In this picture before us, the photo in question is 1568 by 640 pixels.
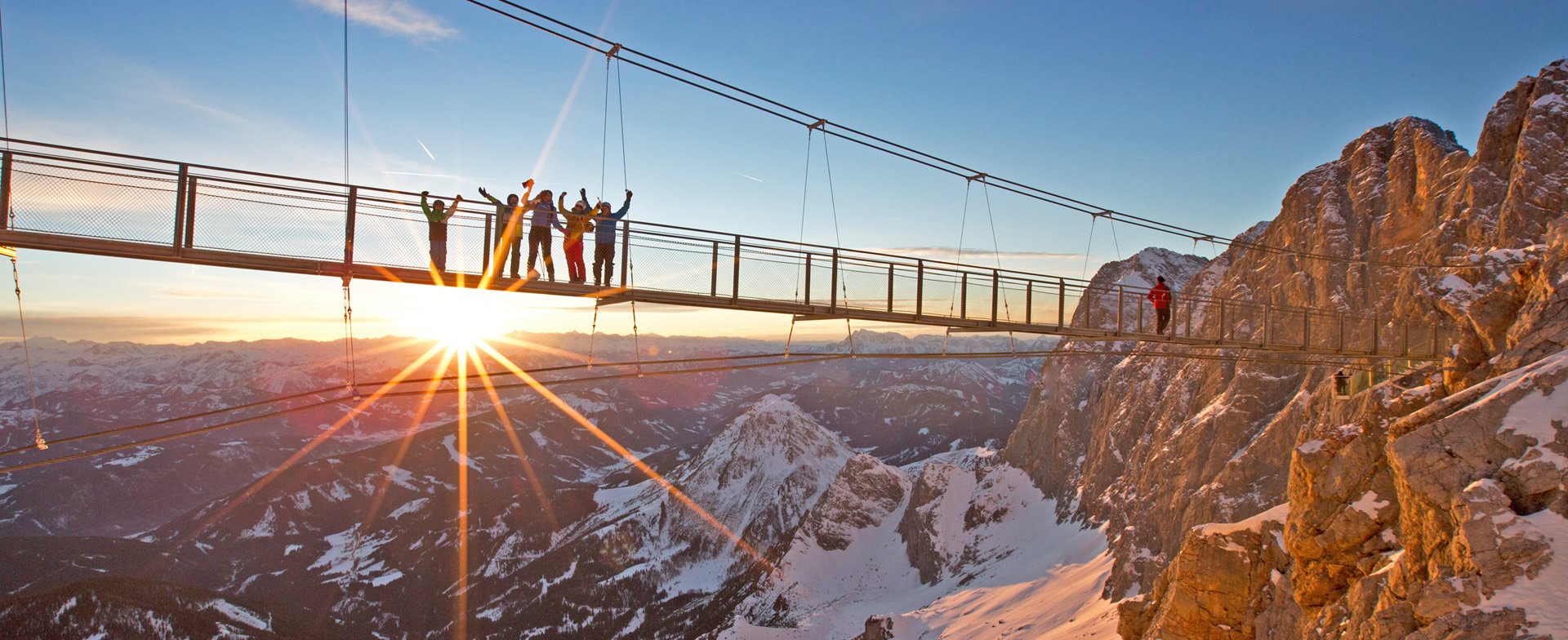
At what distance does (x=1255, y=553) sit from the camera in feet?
106

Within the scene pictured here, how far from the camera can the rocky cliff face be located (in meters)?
20.0

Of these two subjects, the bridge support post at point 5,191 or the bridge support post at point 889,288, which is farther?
the bridge support post at point 889,288

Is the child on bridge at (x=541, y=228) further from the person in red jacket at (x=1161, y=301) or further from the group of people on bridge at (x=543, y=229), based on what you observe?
the person in red jacket at (x=1161, y=301)

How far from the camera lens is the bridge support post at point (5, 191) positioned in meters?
14.4

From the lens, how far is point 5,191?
1441 centimetres

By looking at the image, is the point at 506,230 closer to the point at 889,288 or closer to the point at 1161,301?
the point at 889,288

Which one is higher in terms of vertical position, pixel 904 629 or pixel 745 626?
pixel 904 629

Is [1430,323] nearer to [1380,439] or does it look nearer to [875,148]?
[1380,439]

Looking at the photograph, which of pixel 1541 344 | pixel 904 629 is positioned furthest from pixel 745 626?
pixel 1541 344

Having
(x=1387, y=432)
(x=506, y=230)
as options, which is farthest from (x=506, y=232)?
(x=1387, y=432)

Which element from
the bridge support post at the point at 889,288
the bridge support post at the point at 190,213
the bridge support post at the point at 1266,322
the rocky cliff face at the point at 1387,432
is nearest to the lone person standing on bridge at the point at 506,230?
the bridge support post at the point at 190,213

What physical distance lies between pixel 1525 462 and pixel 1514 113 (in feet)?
127

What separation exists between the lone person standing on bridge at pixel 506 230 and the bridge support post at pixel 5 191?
293 inches

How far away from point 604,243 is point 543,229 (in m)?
1.37
